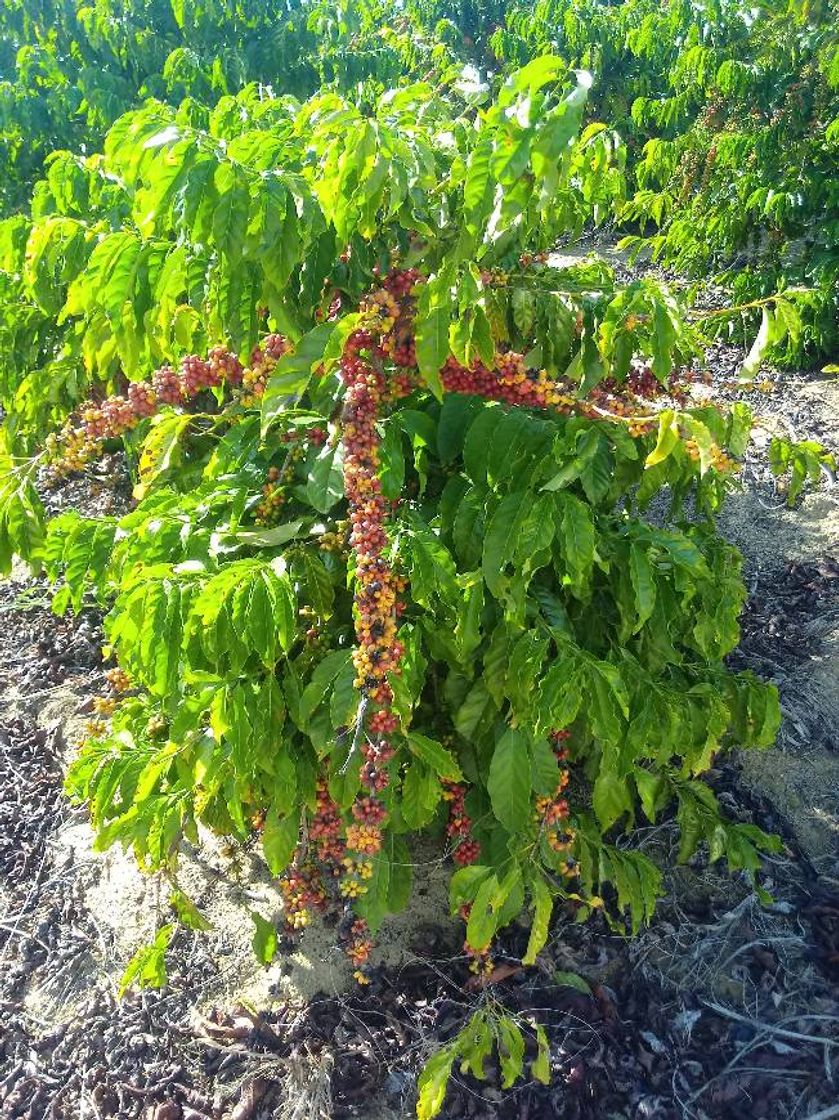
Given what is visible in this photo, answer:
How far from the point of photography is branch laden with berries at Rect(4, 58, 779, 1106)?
1430 mm

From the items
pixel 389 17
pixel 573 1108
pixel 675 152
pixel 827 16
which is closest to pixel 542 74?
pixel 573 1108

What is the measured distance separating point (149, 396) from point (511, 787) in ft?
3.67

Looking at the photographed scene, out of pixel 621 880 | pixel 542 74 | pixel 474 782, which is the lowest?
pixel 621 880

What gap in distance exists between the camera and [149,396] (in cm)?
177

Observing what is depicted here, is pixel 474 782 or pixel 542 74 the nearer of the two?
pixel 542 74

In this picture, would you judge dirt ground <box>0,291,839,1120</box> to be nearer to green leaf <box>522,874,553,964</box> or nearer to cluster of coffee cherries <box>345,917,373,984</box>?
cluster of coffee cherries <box>345,917,373,984</box>

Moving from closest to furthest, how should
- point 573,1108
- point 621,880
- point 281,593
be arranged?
point 281,593
point 573,1108
point 621,880


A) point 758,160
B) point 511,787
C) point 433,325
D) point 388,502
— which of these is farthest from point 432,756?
point 758,160

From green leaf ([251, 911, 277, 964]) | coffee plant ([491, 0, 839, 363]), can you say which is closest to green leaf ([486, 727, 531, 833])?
green leaf ([251, 911, 277, 964])

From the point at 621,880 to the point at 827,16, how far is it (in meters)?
5.26

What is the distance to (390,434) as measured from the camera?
66.5 inches

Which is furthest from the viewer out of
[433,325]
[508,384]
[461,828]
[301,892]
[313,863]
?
[313,863]

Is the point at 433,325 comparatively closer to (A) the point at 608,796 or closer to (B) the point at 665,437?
(B) the point at 665,437

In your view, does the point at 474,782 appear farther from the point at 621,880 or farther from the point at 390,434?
the point at 390,434
